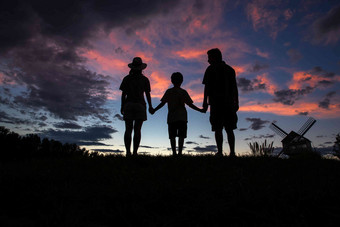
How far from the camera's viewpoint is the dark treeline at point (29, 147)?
11578mm

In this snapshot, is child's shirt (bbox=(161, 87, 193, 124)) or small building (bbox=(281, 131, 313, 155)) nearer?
child's shirt (bbox=(161, 87, 193, 124))

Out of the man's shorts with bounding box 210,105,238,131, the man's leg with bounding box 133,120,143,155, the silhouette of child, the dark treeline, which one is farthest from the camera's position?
the dark treeline

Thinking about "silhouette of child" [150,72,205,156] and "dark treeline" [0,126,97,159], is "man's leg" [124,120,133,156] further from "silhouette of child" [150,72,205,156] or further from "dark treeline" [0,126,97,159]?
"dark treeline" [0,126,97,159]

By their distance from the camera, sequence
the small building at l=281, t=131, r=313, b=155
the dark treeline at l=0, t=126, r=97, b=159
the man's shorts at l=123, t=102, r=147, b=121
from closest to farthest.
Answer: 1. the man's shorts at l=123, t=102, r=147, b=121
2. the dark treeline at l=0, t=126, r=97, b=159
3. the small building at l=281, t=131, r=313, b=155

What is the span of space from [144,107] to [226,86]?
2552mm

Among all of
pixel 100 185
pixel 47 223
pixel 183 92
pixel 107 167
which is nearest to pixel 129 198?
pixel 100 185

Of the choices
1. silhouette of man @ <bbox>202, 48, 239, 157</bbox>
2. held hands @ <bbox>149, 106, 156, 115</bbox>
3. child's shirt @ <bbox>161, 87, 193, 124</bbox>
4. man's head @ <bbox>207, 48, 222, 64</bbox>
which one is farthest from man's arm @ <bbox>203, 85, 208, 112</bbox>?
held hands @ <bbox>149, 106, 156, 115</bbox>

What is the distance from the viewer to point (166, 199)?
393cm

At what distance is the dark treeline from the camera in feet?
38.0

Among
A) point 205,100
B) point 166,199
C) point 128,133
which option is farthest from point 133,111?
point 166,199

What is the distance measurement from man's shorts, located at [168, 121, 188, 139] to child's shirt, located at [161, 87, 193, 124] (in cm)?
14

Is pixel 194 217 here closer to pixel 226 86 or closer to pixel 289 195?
pixel 289 195

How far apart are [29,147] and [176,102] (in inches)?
328

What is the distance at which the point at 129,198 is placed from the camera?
3.97 metres
